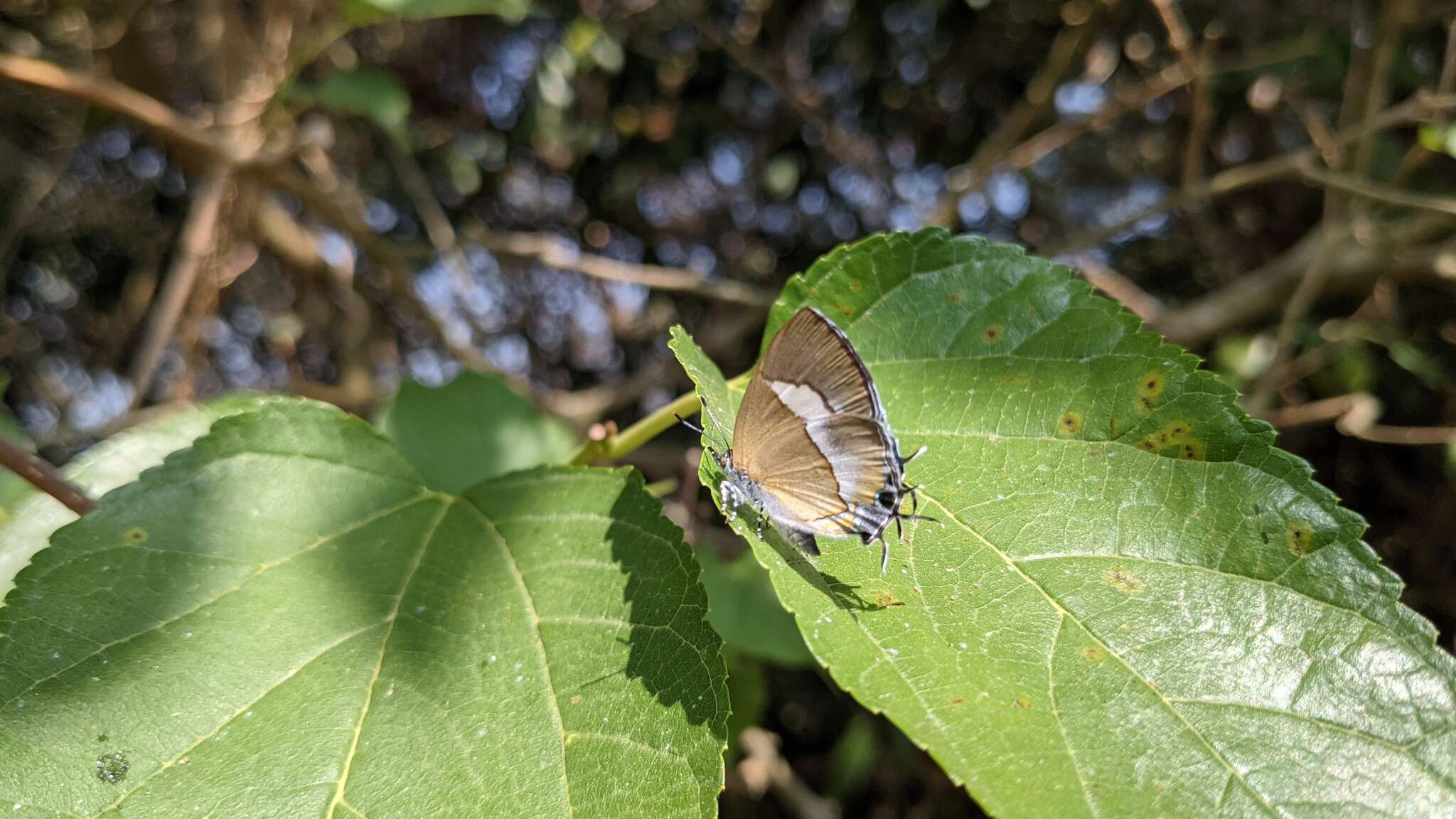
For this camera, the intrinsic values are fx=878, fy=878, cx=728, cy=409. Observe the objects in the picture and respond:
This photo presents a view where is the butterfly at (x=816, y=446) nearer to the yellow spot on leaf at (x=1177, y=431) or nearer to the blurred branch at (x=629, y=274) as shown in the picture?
the yellow spot on leaf at (x=1177, y=431)

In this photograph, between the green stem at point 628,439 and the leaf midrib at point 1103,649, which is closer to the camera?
the leaf midrib at point 1103,649

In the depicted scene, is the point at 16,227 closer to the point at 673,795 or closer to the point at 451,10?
the point at 451,10

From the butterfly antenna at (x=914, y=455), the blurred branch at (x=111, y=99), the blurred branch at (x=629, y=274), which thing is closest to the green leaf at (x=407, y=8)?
the blurred branch at (x=111, y=99)

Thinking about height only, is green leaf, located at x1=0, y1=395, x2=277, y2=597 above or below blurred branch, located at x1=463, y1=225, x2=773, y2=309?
above

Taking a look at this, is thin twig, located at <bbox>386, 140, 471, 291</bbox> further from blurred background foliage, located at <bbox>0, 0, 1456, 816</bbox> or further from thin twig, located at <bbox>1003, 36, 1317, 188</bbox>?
thin twig, located at <bbox>1003, 36, 1317, 188</bbox>

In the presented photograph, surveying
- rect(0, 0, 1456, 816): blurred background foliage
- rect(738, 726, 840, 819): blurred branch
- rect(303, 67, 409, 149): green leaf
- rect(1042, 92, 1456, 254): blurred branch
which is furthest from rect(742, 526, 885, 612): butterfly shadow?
rect(303, 67, 409, 149): green leaf

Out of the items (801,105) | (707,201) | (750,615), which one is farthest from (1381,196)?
(707,201)

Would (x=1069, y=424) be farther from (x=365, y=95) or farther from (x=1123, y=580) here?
(x=365, y=95)
